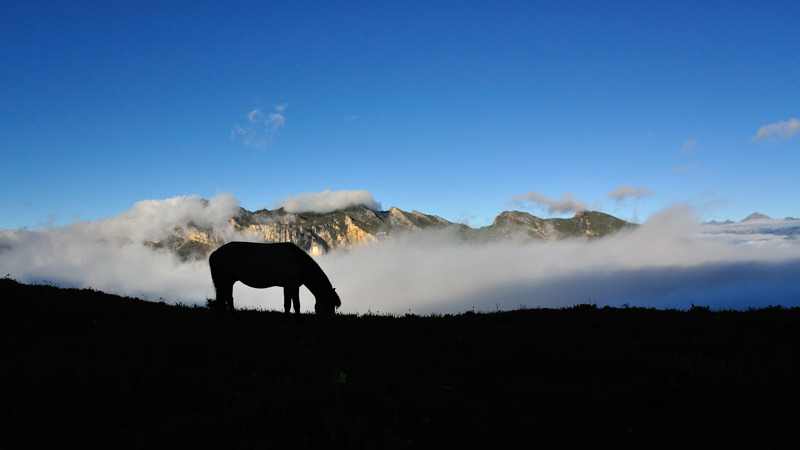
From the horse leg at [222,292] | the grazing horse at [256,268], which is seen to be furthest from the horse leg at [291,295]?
the horse leg at [222,292]

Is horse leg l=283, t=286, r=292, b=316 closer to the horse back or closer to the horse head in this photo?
the horse back

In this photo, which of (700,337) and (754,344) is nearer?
(754,344)

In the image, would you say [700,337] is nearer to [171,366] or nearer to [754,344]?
[754,344]

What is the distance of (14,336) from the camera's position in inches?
367

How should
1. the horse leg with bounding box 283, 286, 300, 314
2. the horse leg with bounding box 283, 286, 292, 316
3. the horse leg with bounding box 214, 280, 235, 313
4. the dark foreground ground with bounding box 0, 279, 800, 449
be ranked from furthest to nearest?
1. the horse leg with bounding box 283, 286, 300, 314
2. the horse leg with bounding box 283, 286, 292, 316
3. the horse leg with bounding box 214, 280, 235, 313
4. the dark foreground ground with bounding box 0, 279, 800, 449

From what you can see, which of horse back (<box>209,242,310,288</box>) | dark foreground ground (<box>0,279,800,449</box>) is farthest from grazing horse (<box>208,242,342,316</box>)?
dark foreground ground (<box>0,279,800,449</box>)

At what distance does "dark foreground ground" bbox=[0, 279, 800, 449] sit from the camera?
3783 mm

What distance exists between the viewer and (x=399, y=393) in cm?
526

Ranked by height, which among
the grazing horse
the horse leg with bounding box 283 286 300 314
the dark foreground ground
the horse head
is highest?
the grazing horse

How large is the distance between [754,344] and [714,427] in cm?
586

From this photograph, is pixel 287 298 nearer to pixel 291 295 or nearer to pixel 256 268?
pixel 291 295

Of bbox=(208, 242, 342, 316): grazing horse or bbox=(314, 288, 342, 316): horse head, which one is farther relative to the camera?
bbox=(314, 288, 342, 316): horse head

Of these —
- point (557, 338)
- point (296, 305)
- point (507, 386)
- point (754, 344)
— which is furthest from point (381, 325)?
point (754, 344)

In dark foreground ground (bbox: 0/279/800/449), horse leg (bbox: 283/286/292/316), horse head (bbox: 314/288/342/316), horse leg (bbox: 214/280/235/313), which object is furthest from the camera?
horse head (bbox: 314/288/342/316)
